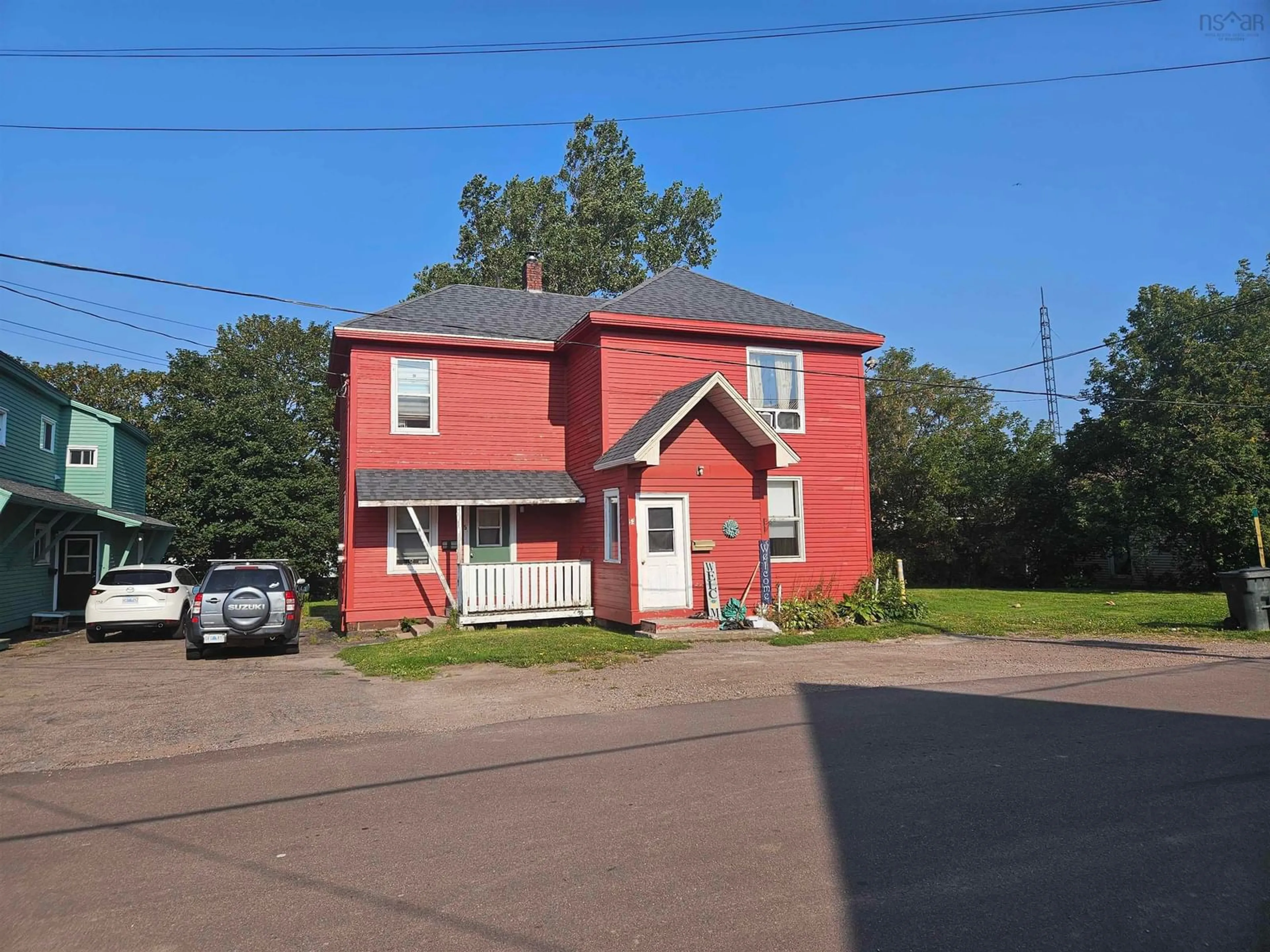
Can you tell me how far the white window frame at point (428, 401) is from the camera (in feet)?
60.5

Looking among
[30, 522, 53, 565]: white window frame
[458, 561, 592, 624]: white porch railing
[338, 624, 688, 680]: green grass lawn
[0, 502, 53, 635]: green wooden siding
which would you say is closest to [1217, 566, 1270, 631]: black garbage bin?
[338, 624, 688, 680]: green grass lawn

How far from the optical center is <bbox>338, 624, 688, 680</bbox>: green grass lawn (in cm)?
1209

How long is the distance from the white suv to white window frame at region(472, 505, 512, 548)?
5997 mm

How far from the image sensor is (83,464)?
26.1 metres

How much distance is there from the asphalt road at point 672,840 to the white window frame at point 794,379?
447 inches

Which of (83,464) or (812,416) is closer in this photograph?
(812,416)

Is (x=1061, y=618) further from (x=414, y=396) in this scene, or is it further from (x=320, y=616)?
(x=320, y=616)

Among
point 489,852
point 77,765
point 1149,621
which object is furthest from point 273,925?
point 1149,621

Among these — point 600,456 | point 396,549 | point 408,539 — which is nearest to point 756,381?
point 600,456

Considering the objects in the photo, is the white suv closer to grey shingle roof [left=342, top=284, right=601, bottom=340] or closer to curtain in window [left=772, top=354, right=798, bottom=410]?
grey shingle roof [left=342, top=284, right=601, bottom=340]

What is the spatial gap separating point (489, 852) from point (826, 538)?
1504 cm

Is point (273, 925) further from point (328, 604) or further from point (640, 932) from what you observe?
point (328, 604)

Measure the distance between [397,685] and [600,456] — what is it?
7.70 meters

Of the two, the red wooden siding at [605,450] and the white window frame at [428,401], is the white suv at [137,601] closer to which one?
the red wooden siding at [605,450]
